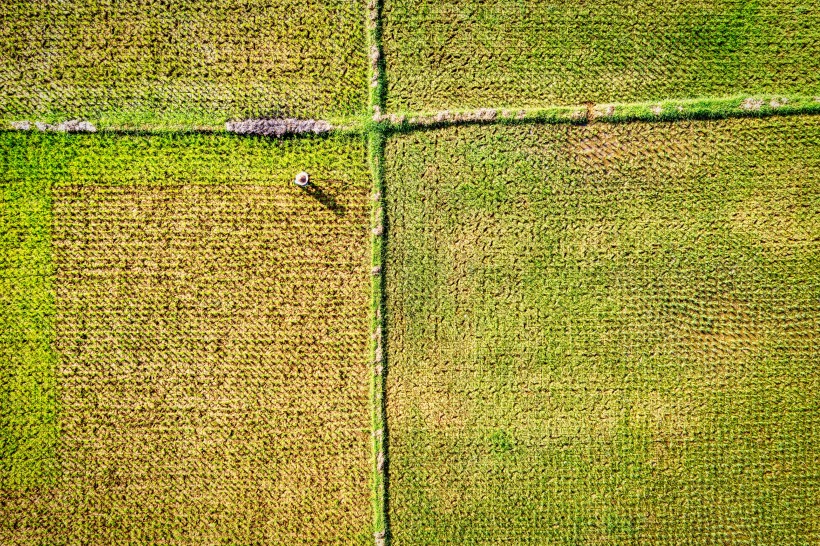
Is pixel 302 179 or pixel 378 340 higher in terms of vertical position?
pixel 302 179

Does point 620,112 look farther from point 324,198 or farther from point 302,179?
point 302,179

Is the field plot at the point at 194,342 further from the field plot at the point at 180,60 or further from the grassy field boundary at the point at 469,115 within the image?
the field plot at the point at 180,60

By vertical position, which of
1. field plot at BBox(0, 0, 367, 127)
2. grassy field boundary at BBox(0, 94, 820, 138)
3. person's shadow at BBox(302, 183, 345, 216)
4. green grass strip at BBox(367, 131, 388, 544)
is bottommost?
green grass strip at BBox(367, 131, 388, 544)

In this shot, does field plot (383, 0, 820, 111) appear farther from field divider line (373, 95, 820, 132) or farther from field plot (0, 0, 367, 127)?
field plot (0, 0, 367, 127)

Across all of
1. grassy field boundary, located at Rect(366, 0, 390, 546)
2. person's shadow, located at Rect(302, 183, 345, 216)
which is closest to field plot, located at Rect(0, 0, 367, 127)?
grassy field boundary, located at Rect(366, 0, 390, 546)

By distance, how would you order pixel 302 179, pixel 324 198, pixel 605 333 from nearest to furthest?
pixel 302 179, pixel 605 333, pixel 324 198

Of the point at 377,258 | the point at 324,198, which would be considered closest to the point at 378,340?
the point at 377,258
